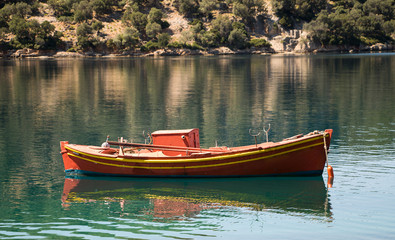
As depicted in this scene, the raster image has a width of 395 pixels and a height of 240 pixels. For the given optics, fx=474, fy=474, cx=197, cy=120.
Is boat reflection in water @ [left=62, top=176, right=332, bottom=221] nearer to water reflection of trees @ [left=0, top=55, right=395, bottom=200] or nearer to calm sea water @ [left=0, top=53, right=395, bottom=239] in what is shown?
calm sea water @ [left=0, top=53, right=395, bottom=239]

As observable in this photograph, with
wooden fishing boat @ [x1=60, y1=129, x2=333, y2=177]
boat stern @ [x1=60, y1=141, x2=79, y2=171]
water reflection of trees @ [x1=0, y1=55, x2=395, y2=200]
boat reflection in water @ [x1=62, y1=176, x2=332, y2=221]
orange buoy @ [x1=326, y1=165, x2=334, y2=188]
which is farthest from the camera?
water reflection of trees @ [x1=0, y1=55, x2=395, y2=200]

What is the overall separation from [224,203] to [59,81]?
69.5 metres

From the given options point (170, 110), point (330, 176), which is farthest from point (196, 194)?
point (170, 110)

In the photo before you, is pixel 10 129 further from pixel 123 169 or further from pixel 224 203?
pixel 224 203

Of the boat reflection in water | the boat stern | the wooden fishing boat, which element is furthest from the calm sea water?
the boat stern

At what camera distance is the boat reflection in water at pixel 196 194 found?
72.0 ft

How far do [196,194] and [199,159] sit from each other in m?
2.16

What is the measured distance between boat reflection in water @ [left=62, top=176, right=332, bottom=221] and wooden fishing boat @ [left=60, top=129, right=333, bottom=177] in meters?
0.49

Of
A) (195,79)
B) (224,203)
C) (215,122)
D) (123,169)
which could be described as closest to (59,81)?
(195,79)

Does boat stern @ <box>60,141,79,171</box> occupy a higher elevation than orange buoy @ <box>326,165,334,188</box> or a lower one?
higher

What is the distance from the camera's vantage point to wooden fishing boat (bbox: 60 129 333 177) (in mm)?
25000

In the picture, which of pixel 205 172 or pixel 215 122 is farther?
pixel 215 122

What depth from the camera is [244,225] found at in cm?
1978

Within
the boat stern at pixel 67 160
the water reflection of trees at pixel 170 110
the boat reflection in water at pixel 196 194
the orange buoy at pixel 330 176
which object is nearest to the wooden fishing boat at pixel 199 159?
the boat stern at pixel 67 160
